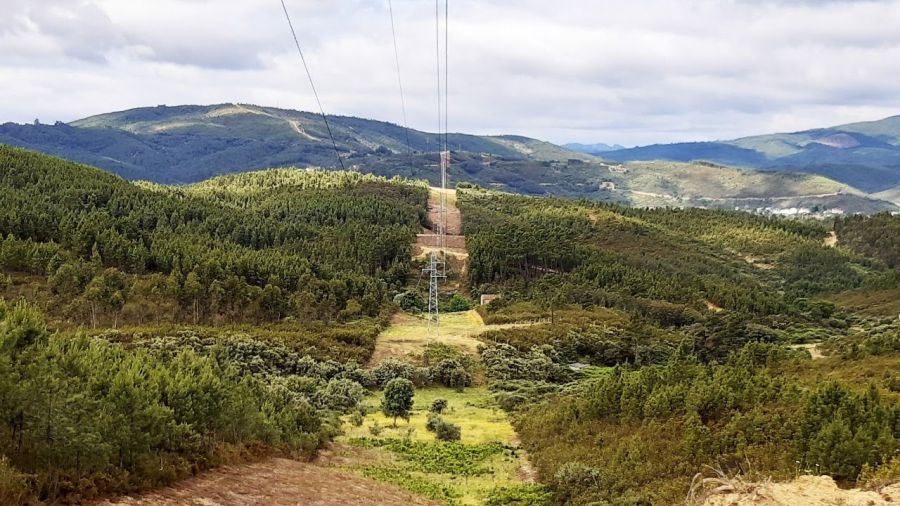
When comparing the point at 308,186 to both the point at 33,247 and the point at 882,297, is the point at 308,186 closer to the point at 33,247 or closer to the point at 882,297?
the point at 33,247

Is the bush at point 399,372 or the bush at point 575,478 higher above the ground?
the bush at point 575,478

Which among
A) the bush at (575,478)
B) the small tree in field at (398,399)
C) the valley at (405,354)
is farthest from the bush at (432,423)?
the bush at (575,478)

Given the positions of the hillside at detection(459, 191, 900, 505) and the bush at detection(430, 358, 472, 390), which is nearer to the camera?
the hillside at detection(459, 191, 900, 505)

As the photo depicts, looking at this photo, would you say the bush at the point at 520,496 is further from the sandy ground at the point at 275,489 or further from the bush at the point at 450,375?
the bush at the point at 450,375

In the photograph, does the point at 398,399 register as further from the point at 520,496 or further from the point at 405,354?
the point at 405,354

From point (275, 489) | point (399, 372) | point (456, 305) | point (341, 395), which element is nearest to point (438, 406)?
point (341, 395)

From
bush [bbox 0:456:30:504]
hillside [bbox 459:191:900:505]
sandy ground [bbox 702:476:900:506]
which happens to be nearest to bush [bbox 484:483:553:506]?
hillside [bbox 459:191:900:505]

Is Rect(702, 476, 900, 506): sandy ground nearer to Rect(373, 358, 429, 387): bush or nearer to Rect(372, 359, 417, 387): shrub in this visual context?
Rect(372, 359, 417, 387): shrub
